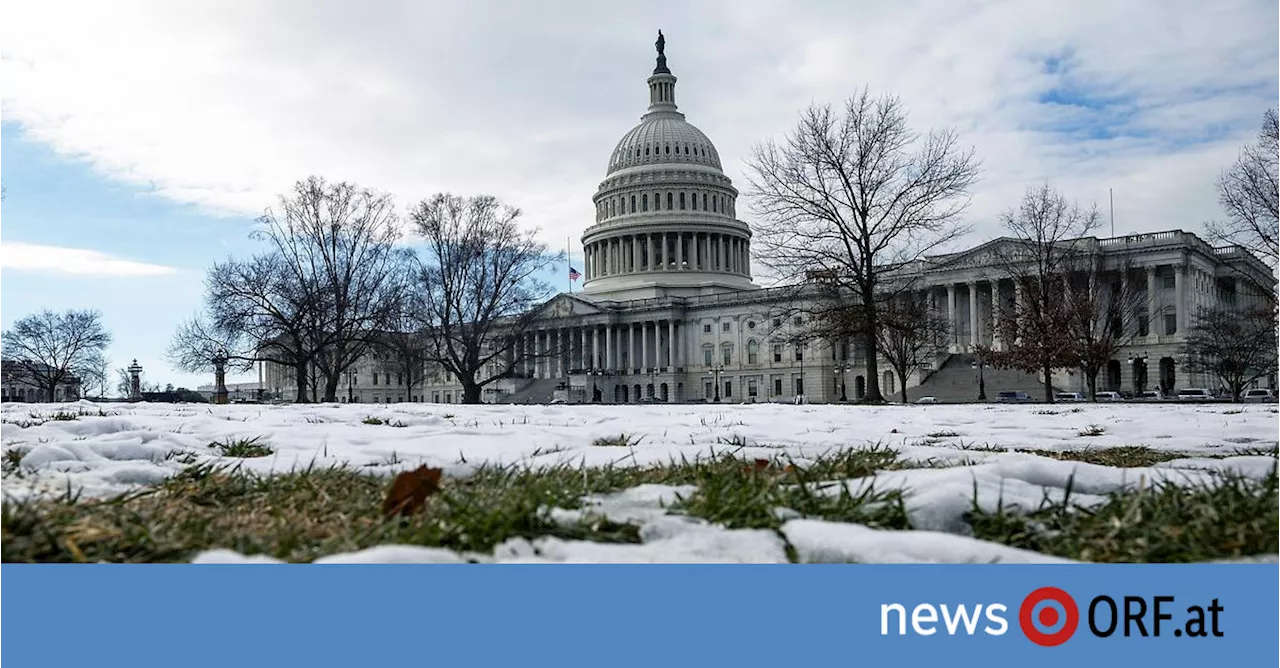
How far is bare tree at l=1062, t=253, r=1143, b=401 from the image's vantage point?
3412cm

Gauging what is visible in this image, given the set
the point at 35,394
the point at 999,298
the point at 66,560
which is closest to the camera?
the point at 66,560

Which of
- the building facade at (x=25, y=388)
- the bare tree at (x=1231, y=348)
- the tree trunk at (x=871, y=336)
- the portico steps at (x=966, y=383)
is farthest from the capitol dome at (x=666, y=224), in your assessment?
the tree trunk at (x=871, y=336)

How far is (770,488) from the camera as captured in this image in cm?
280

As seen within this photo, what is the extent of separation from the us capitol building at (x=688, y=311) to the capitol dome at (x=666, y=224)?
0.13m

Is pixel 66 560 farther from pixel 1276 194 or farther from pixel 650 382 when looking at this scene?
pixel 650 382

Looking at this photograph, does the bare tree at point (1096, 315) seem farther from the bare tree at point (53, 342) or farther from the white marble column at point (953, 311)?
the bare tree at point (53, 342)

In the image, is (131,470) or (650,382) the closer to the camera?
(131,470)

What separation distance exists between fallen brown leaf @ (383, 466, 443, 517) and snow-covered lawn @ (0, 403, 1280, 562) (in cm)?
39

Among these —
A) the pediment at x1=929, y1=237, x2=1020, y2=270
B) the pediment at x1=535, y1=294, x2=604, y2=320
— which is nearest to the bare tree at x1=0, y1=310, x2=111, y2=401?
the pediment at x1=535, y1=294, x2=604, y2=320

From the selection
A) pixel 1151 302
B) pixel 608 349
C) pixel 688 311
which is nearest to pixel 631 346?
pixel 608 349
